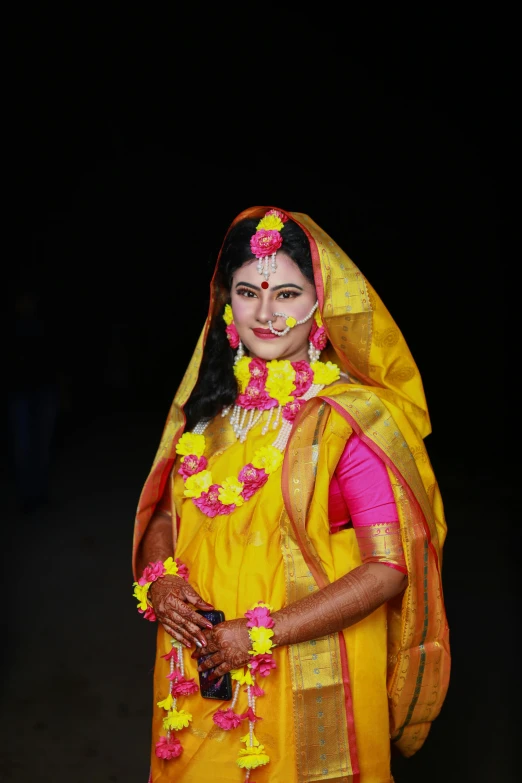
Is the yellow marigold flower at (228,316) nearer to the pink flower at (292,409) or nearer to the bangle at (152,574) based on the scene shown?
the pink flower at (292,409)

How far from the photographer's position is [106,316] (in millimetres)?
4605

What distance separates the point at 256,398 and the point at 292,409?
0.11m

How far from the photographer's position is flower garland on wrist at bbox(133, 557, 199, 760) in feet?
7.19

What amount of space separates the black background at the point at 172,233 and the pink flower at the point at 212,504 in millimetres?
1505

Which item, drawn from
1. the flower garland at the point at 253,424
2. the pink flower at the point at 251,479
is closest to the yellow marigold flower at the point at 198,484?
the flower garland at the point at 253,424

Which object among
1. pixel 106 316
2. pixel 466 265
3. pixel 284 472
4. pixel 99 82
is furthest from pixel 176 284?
pixel 284 472

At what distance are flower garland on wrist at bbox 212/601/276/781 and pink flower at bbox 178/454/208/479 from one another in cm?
41

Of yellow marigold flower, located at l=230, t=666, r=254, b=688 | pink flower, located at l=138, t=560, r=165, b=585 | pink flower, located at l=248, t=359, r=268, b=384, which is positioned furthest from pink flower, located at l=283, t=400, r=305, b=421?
yellow marigold flower, located at l=230, t=666, r=254, b=688

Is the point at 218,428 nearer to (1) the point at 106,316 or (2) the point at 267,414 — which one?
(2) the point at 267,414

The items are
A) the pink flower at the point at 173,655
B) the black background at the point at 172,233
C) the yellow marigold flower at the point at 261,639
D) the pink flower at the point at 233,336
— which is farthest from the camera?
the black background at the point at 172,233

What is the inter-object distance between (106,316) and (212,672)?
2.74m

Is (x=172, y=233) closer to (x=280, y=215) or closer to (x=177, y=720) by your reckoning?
(x=280, y=215)

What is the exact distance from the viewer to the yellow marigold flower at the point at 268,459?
2.25 metres

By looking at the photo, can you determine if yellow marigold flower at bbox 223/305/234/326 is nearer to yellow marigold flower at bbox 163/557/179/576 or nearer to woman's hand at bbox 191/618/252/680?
yellow marigold flower at bbox 163/557/179/576
